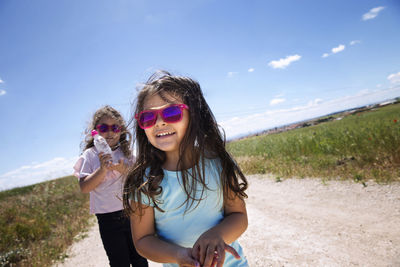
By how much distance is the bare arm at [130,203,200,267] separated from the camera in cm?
96

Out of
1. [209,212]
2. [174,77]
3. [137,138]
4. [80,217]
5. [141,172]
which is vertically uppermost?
[174,77]

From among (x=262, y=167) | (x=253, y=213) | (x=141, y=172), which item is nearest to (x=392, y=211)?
(x=253, y=213)

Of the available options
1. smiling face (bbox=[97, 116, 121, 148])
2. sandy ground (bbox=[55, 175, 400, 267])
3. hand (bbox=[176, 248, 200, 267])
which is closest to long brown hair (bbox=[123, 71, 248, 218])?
hand (bbox=[176, 248, 200, 267])

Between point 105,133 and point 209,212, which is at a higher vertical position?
point 105,133

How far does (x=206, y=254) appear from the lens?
0.89 m

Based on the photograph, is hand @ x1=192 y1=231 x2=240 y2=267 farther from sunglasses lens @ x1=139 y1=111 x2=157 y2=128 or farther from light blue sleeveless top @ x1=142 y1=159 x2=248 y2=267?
sunglasses lens @ x1=139 y1=111 x2=157 y2=128

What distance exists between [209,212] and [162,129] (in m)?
0.52

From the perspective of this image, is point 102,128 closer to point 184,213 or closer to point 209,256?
point 184,213

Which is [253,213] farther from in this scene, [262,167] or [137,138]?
[262,167]

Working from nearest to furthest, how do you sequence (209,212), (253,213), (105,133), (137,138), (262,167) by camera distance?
(209,212) → (137,138) → (105,133) → (253,213) → (262,167)

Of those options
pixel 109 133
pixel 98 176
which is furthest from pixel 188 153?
pixel 109 133

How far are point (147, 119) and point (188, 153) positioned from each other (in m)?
0.31

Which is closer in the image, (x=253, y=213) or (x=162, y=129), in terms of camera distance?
(x=162, y=129)

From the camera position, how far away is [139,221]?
1.22 metres
